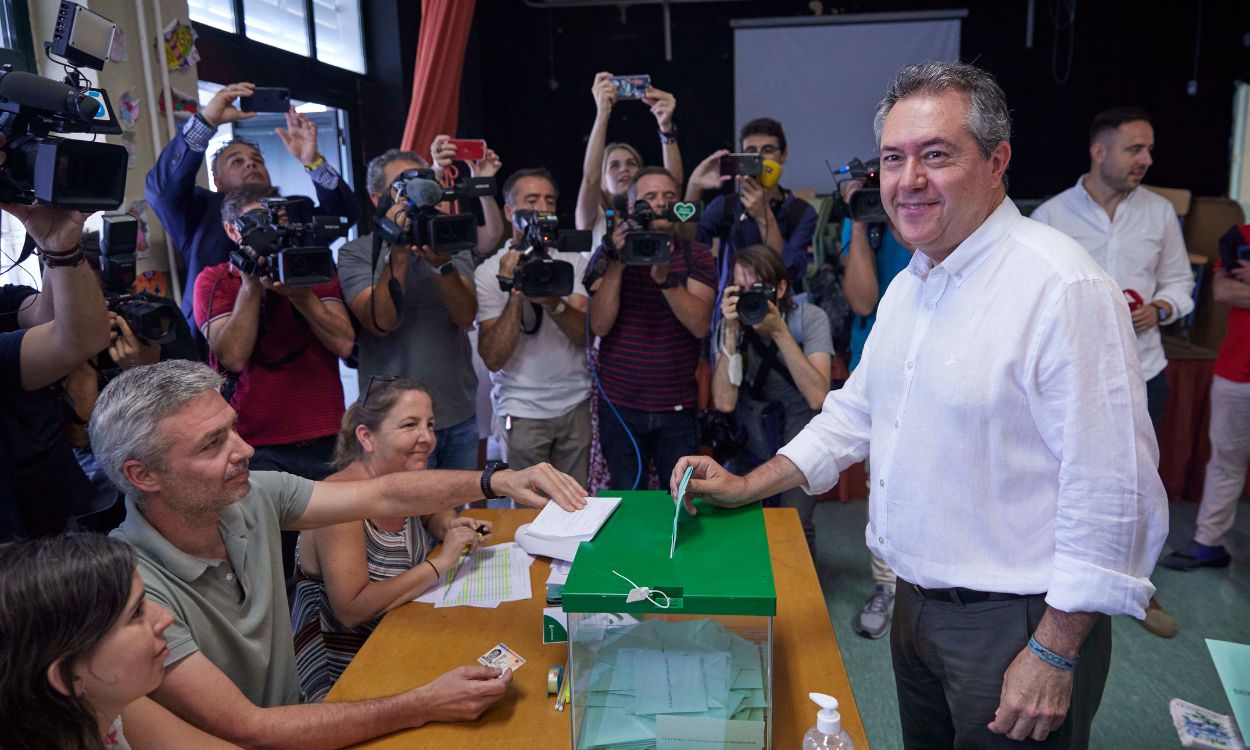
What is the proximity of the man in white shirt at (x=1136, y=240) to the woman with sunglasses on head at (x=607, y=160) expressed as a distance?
1.52 metres

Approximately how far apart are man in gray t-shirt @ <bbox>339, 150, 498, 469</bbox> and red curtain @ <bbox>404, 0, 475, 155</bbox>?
1.09 metres

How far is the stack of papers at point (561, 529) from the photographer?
1.86 m

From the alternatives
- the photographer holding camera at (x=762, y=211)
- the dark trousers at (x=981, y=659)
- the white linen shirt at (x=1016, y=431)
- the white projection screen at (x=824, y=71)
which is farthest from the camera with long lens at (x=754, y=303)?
the white projection screen at (x=824, y=71)

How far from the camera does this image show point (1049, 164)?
696 centimetres

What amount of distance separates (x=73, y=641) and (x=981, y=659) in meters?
1.25

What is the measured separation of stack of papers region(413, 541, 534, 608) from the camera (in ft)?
6.41

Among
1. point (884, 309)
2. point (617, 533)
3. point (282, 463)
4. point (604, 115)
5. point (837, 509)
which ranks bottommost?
point (837, 509)

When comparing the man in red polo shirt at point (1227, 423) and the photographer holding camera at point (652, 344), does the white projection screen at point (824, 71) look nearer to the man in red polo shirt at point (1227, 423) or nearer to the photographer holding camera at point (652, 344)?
the man in red polo shirt at point (1227, 423)

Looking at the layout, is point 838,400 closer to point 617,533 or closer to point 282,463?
point 617,533

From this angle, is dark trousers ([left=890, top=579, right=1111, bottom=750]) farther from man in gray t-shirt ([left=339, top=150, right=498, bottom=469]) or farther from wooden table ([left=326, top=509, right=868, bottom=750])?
man in gray t-shirt ([left=339, top=150, right=498, bottom=469])

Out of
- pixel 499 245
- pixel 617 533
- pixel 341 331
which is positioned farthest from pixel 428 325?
pixel 617 533

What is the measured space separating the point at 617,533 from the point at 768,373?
62.2 inches

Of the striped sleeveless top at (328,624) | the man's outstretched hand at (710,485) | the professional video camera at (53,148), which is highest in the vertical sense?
the professional video camera at (53,148)

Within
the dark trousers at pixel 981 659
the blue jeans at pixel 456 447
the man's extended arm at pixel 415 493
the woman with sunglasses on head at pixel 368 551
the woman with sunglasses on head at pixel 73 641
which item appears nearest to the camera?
the woman with sunglasses on head at pixel 73 641
